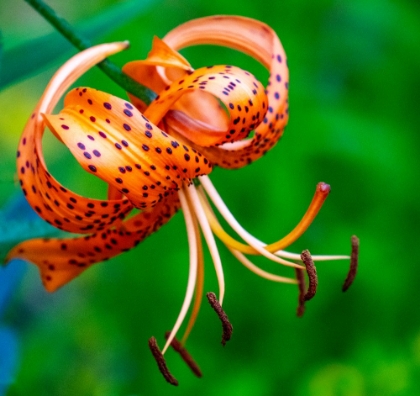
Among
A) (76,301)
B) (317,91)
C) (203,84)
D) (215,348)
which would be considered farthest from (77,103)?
(76,301)

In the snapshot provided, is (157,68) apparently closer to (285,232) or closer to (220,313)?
(220,313)

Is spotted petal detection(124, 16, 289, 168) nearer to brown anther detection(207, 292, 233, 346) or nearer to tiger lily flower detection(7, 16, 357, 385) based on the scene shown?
tiger lily flower detection(7, 16, 357, 385)

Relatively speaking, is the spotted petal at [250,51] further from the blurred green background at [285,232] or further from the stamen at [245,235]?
the blurred green background at [285,232]

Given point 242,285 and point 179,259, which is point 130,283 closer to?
point 179,259

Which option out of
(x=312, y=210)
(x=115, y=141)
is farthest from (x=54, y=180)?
(x=312, y=210)

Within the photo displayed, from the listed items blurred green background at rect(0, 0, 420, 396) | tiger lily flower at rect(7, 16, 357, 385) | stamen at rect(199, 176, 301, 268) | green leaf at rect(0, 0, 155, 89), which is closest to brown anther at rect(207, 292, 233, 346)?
tiger lily flower at rect(7, 16, 357, 385)

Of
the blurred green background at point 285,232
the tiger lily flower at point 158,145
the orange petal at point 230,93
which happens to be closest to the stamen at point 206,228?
the tiger lily flower at point 158,145
